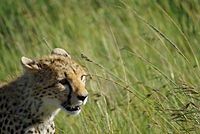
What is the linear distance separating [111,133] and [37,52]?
8.08 feet

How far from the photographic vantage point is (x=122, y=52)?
25.7 ft

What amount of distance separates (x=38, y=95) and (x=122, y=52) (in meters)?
2.12

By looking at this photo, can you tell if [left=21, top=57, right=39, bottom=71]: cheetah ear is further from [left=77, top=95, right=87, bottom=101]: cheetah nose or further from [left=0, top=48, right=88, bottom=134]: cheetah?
[left=77, top=95, right=87, bottom=101]: cheetah nose

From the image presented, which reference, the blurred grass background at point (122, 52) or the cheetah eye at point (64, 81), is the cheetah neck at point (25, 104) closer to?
the cheetah eye at point (64, 81)

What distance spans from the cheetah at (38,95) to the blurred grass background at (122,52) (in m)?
0.14

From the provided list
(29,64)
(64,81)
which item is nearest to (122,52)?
(29,64)

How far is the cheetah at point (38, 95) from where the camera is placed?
5727mm

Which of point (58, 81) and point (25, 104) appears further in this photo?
point (25, 104)

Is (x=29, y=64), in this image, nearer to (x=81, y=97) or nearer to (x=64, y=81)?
(x=64, y=81)

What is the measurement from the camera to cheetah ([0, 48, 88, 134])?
573cm

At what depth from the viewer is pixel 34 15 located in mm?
8969

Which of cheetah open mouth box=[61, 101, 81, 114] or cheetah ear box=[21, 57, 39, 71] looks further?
cheetah ear box=[21, 57, 39, 71]

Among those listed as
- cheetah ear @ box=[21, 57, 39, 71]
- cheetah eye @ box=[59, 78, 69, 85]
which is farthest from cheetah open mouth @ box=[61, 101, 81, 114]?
cheetah ear @ box=[21, 57, 39, 71]

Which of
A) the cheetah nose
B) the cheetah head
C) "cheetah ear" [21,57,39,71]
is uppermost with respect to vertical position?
"cheetah ear" [21,57,39,71]
